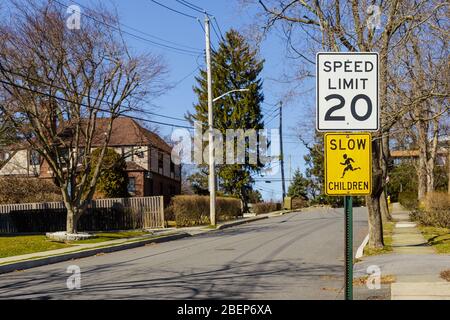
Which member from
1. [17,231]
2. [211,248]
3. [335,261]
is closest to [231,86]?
[17,231]

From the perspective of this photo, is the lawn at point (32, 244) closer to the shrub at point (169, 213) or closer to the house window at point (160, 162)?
the shrub at point (169, 213)

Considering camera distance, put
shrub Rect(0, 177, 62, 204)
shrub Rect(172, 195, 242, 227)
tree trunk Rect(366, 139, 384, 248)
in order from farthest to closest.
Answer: shrub Rect(0, 177, 62, 204) < shrub Rect(172, 195, 242, 227) < tree trunk Rect(366, 139, 384, 248)

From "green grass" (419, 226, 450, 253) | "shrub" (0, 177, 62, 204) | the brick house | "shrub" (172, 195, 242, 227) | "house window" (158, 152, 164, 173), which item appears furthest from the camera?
"house window" (158, 152, 164, 173)

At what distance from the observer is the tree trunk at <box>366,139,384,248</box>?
17.2 meters

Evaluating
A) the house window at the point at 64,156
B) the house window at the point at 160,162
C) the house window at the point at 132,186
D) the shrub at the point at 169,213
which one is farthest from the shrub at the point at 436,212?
the house window at the point at 160,162

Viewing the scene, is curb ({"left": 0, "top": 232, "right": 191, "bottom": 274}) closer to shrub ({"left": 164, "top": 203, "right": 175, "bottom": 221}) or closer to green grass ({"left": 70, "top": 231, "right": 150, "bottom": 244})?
green grass ({"left": 70, "top": 231, "right": 150, "bottom": 244})

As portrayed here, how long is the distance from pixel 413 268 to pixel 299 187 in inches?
2444

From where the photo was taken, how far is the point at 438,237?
839 inches

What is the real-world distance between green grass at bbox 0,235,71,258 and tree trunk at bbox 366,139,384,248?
1168 centimetres

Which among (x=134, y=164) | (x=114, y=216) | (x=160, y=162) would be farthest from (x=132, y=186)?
(x=114, y=216)

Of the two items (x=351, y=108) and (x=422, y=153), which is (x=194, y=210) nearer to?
(x=422, y=153)

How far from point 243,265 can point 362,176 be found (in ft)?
29.6

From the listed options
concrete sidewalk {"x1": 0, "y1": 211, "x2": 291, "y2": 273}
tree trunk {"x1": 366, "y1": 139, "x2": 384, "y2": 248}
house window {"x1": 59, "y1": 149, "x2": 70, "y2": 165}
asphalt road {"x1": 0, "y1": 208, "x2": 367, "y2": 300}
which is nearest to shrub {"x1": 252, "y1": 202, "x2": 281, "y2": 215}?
concrete sidewalk {"x1": 0, "y1": 211, "x2": 291, "y2": 273}
